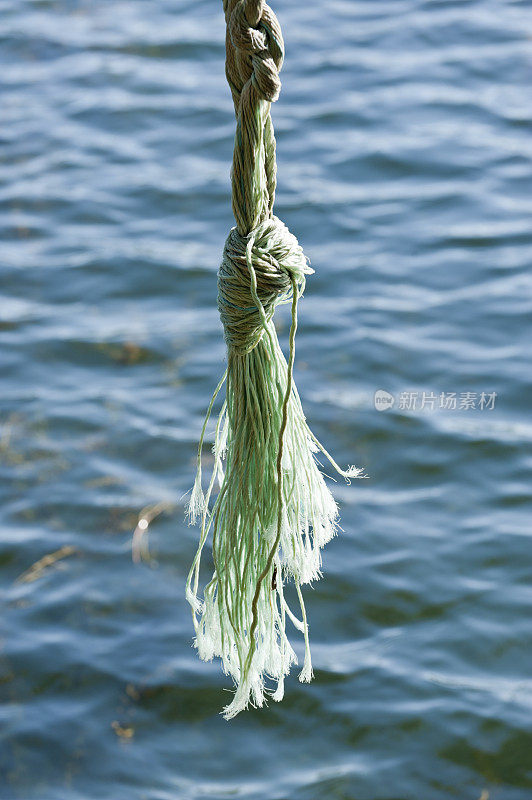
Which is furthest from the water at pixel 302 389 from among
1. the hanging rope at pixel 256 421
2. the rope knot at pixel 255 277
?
the rope knot at pixel 255 277

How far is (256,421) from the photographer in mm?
1358

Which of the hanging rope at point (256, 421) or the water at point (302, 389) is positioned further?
the water at point (302, 389)

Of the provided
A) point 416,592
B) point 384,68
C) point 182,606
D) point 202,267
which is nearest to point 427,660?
point 416,592

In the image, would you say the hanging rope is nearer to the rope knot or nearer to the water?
the rope knot

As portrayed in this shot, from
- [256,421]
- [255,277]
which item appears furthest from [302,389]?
[255,277]

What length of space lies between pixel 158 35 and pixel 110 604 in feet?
13.1

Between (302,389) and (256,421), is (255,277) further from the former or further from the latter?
(302,389)

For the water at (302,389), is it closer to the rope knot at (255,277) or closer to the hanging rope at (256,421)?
the hanging rope at (256,421)

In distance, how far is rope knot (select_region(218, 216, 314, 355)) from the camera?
124 cm

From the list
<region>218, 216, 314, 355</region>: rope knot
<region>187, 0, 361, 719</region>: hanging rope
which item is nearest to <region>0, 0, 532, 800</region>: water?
<region>187, 0, 361, 719</region>: hanging rope

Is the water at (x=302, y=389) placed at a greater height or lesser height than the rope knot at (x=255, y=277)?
lesser

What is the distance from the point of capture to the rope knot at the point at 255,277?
124 centimetres

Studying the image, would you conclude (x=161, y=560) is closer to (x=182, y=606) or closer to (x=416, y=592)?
(x=182, y=606)

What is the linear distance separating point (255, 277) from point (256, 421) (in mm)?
229
